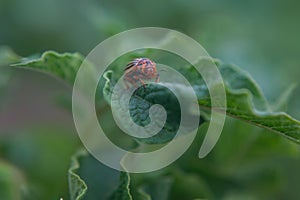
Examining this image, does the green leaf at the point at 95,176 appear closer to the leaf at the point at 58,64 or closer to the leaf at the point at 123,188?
the leaf at the point at 123,188

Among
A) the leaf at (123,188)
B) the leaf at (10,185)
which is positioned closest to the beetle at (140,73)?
the leaf at (123,188)

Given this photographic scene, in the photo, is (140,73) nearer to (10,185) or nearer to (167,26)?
(10,185)

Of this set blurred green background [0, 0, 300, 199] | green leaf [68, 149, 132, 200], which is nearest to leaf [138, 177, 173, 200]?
green leaf [68, 149, 132, 200]

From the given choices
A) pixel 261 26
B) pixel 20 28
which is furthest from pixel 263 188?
pixel 20 28

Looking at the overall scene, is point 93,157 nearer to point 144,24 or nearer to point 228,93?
point 228,93

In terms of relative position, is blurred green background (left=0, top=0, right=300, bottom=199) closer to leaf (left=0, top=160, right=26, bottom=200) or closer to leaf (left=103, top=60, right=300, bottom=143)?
leaf (left=0, top=160, right=26, bottom=200)

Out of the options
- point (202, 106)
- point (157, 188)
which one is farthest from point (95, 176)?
point (202, 106)

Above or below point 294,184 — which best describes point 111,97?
below
